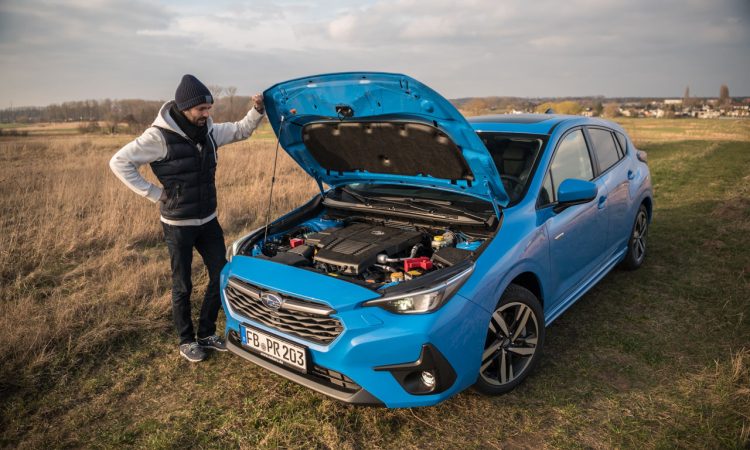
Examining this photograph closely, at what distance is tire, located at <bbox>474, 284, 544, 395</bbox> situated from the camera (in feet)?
9.35

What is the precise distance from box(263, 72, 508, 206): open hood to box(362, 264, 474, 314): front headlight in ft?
A: 2.82

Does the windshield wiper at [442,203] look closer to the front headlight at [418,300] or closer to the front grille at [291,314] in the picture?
the front headlight at [418,300]

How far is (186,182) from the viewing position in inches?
136

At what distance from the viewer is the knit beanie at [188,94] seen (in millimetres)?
3312

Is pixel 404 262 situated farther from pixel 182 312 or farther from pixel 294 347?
pixel 182 312

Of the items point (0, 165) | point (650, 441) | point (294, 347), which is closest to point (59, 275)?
point (294, 347)

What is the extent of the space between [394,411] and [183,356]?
1.79 metres

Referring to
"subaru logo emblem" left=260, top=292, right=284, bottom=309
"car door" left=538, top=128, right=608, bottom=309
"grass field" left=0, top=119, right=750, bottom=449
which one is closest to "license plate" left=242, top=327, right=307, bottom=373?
"subaru logo emblem" left=260, top=292, right=284, bottom=309

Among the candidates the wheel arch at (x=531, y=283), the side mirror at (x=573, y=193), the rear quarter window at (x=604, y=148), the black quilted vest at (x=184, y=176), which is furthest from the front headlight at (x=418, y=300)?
the rear quarter window at (x=604, y=148)

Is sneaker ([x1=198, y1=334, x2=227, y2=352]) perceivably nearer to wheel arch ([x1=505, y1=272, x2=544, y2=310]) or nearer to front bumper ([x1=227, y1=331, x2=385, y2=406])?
front bumper ([x1=227, y1=331, x2=385, y2=406])

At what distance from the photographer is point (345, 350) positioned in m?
2.47

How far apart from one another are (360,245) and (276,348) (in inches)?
34.7

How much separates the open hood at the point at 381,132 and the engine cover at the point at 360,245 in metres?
0.43

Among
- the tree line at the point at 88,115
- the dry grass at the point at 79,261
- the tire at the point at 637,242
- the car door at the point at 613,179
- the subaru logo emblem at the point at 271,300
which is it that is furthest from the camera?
the tree line at the point at 88,115
